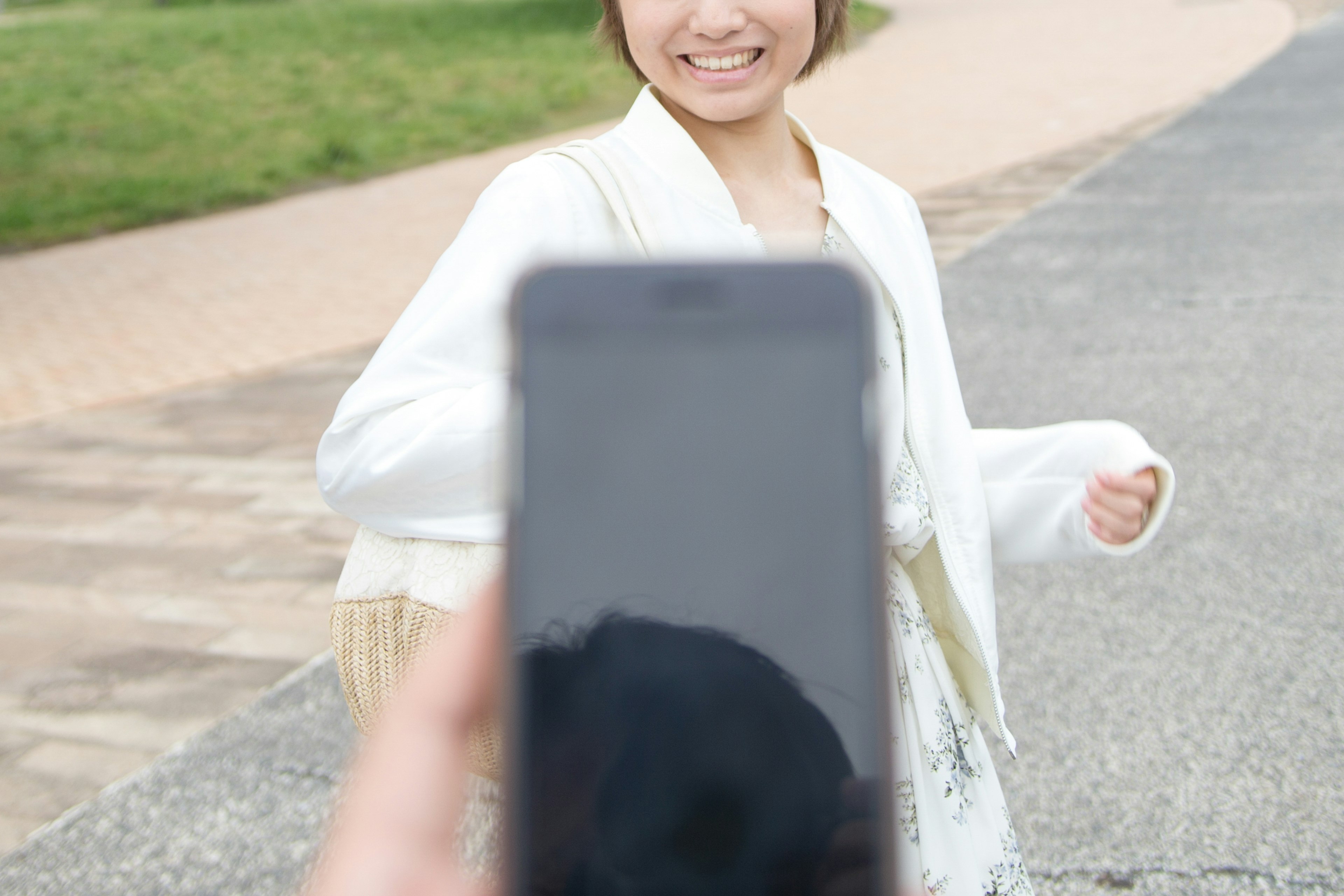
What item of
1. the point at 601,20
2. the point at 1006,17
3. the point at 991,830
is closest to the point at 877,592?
the point at 991,830

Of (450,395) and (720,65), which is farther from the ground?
(720,65)

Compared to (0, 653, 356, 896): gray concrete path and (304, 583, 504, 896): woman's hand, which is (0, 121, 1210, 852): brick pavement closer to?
(0, 653, 356, 896): gray concrete path

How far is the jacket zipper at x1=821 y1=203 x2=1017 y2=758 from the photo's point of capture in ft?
4.43

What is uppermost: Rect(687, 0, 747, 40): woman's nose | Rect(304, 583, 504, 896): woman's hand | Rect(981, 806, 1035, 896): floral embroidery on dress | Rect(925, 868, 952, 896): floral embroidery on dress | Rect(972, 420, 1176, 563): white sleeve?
Rect(687, 0, 747, 40): woman's nose

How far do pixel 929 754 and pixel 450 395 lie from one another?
72 cm

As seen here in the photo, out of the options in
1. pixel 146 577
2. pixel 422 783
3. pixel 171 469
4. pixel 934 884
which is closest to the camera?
pixel 422 783

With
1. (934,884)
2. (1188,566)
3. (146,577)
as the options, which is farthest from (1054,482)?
(146,577)

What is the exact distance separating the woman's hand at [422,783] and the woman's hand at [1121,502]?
69 cm

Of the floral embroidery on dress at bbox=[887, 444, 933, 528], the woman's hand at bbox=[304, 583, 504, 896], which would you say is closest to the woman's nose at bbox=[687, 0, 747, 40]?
the floral embroidery on dress at bbox=[887, 444, 933, 528]

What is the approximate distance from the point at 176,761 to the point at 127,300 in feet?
18.6

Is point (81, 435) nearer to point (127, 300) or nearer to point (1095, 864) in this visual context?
point (127, 300)

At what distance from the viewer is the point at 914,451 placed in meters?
1.35

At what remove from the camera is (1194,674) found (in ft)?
10.4

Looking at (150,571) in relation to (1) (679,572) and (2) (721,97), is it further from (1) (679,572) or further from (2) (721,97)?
(1) (679,572)
